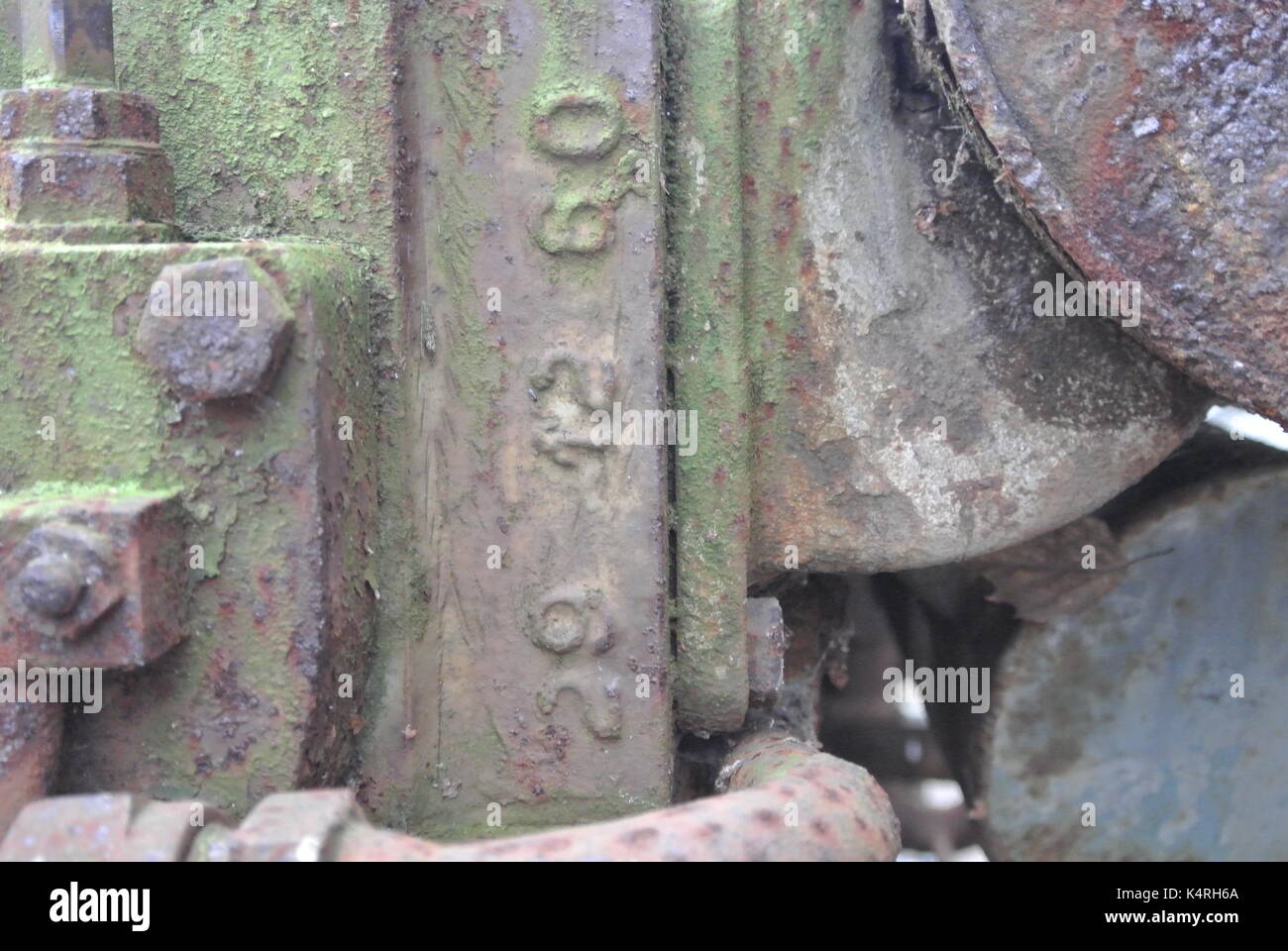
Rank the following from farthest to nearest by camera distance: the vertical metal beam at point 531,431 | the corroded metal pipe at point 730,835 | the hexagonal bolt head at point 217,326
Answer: the vertical metal beam at point 531,431, the hexagonal bolt head at point 217,326, the corroded metal pipe at point 730,835

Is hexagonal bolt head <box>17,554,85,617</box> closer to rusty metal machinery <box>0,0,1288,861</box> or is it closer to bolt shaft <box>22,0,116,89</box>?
rusty metal machinery <box>0,0,1288,861</box>

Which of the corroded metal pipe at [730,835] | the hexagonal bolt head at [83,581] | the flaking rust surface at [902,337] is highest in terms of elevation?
the flaking rust surface at [902,337]

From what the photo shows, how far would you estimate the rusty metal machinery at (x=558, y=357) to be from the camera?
0.97 meters

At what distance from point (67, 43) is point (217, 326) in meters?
0.32

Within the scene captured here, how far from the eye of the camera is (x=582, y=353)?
113cm

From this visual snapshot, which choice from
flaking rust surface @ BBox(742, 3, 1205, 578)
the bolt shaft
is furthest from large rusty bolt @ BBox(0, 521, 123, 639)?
flaking rust surface @ BBox(742, 3, 1205, 578)

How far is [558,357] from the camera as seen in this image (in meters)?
1.13

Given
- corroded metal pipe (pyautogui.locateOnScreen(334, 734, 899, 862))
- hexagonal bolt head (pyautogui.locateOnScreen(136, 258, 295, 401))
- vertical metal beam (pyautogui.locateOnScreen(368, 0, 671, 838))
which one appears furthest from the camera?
vertical metal beam (pyautogui.locateOnScreen(368, 0, 671, 838))

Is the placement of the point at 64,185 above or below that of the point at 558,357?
above

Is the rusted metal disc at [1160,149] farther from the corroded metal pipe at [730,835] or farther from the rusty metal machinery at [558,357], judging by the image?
the corroded metal pipe at [730,835]

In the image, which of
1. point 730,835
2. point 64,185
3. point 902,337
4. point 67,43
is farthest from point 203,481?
point 902,337

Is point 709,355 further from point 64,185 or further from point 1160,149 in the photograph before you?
point 64,185

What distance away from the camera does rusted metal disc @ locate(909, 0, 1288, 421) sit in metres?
1.01

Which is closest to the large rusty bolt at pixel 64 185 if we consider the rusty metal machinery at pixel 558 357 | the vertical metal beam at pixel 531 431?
the rusty metal machinery at pixel 558 357
